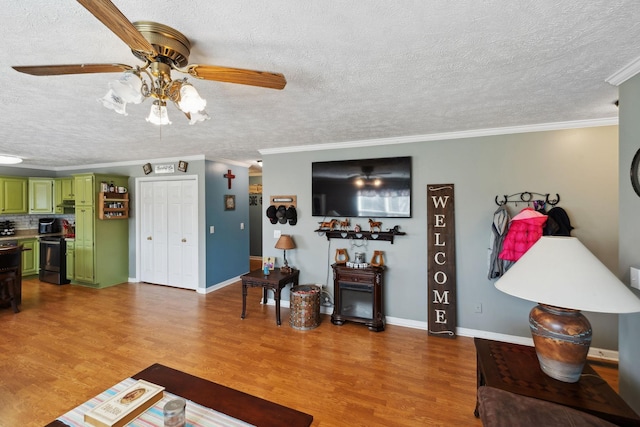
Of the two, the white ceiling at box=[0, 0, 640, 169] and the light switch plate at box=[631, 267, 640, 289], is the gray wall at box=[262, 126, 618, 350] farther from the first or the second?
the light switch plate at box=[631, 267, 640, 289]

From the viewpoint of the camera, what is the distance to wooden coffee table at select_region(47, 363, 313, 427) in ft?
4.13

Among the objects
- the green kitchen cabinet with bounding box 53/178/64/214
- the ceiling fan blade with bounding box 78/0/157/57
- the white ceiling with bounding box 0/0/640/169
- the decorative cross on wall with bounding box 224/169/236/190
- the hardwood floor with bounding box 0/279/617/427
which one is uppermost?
the white ceiling with bounding box 0/0/640/169

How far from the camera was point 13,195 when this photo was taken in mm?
5223

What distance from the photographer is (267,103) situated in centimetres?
222

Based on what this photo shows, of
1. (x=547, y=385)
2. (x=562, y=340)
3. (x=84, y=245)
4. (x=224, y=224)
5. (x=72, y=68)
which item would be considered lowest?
(x=547, y=385)

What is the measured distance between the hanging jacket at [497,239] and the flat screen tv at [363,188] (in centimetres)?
Answer: 89

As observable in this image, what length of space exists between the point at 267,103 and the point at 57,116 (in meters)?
2.02

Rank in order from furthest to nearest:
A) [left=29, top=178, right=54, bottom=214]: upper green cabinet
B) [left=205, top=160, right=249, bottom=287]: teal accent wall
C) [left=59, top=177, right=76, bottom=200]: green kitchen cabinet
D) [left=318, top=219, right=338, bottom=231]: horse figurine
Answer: [left=29, top=178, right=54, bottom=214]: upper green cabinet → [left=59, top=177, right=76, bottom=200]: green kitchen cabinet → [left=205, top=160, right=249, bottom=287]: teal accent wall → [left=318, top=219, right=338, bottom=231]: horse figurine

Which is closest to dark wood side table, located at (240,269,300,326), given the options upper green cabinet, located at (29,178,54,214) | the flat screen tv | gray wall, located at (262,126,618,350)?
gray wall, located at (262,126,618,350)

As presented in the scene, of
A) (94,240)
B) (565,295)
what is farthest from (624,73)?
(94,240)

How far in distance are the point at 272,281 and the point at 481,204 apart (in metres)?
2.62

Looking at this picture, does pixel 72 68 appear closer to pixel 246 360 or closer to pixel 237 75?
pixel 237 75

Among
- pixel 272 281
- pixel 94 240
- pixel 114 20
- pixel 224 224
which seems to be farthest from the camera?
pixel 224 224

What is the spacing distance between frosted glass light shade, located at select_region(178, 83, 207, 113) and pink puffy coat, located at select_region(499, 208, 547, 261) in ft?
9.78
